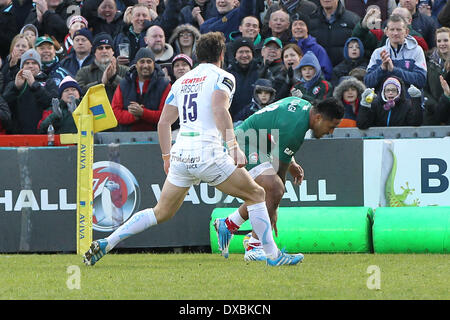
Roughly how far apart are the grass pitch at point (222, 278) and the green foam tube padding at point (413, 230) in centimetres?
30

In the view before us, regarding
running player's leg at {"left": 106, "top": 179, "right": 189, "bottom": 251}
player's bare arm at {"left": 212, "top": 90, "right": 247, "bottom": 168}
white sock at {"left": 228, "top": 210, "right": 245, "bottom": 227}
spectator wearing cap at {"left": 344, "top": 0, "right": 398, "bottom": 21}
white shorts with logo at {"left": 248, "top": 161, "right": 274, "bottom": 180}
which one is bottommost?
white sock at {"left": 228, "top": 210, "right": 245, "bottom": 227}

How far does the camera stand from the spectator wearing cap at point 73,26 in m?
15.8

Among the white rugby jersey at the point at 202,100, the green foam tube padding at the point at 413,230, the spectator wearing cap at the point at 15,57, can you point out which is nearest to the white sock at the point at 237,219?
the white rugby jersey at the point at 202,100

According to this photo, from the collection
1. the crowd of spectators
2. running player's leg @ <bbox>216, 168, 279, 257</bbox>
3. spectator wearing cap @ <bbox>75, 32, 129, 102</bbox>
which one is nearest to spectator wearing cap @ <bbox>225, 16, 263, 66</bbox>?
the crowd of spectators

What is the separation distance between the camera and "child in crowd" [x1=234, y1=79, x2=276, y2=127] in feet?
41.9

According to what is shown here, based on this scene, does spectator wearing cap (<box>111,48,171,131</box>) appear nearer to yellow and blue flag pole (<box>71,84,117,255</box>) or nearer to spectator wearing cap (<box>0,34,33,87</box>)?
yellow and blue flag pole (<box>71,84,117,255</box>)

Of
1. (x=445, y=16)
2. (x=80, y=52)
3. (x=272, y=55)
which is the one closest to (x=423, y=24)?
(x=445, y=16)

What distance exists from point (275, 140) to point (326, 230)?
72.5 inches

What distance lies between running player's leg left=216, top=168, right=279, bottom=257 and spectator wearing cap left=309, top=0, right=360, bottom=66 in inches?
224

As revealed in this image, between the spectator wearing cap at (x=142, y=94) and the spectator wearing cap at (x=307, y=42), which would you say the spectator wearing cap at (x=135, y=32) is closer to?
the spectator wearing cap at (x=142, y=94)

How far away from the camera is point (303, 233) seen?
1142 cm

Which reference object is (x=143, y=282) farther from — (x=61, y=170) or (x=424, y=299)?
(x=61, y=170)

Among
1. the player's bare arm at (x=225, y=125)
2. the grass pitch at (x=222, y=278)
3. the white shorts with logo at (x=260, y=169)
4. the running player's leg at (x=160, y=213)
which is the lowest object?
the grass pitch at (x=222, y=278)

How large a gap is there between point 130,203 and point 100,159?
700 millimetres
